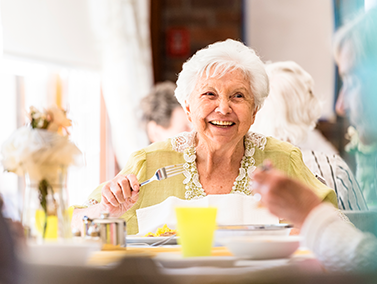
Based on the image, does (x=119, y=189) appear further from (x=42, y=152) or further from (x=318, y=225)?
(x=318, y=225)

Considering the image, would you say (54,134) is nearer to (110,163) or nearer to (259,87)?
(259,87)

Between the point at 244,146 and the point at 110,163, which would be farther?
the point at 110,163

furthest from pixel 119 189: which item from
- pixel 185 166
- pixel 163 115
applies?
pixel 163 115

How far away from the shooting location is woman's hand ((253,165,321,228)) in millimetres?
927

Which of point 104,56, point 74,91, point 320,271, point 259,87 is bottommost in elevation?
point 320,271

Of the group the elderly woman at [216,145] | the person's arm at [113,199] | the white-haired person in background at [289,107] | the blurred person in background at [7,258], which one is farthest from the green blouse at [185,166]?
the blurred person in background at [7,258]

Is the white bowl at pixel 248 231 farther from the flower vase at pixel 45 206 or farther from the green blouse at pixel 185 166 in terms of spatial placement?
the green blouse at pixel 185 166

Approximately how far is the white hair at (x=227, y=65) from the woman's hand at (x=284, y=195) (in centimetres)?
98

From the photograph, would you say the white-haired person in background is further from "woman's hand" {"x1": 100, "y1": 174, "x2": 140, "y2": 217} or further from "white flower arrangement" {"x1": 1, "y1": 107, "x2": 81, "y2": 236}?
"white flower arrangement" {"x1": 1, "y1": 107, "x2": 81, "y2": 236}

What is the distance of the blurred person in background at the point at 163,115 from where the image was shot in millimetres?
3738

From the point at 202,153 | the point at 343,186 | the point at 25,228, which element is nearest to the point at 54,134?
the point at 25,228

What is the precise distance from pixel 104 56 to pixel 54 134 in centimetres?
301

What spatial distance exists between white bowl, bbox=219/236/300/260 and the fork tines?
720 mm

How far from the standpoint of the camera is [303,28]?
4.70m
